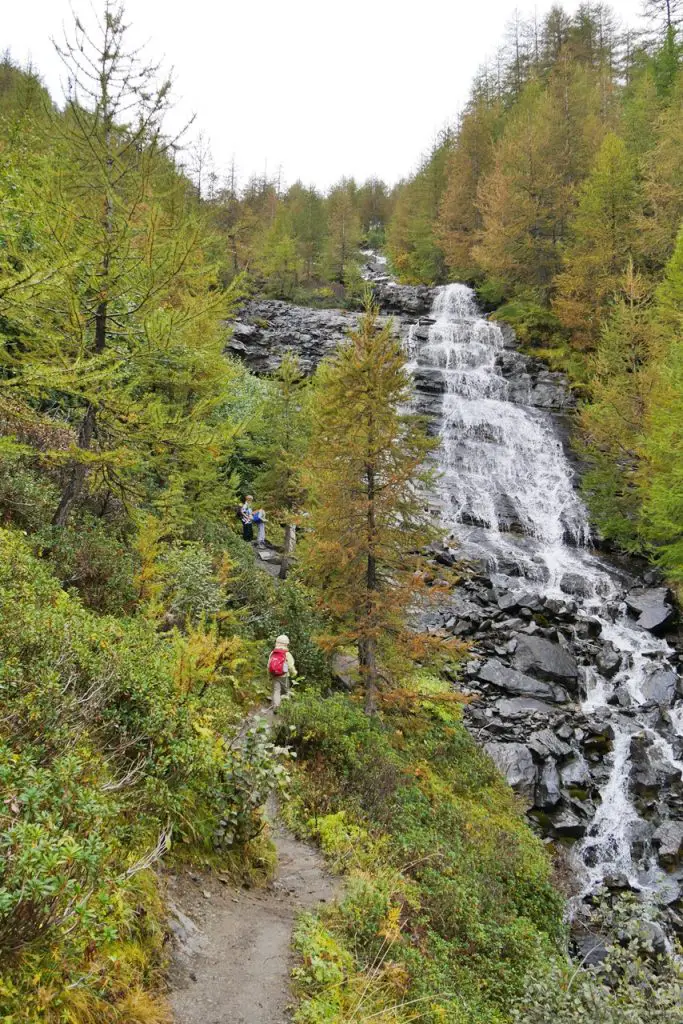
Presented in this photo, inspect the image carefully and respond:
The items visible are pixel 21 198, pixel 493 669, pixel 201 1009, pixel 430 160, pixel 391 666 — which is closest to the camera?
pixel 201 1009

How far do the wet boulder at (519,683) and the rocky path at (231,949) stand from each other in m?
9.76

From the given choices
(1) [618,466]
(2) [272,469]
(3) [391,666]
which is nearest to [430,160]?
(1) [618,466]

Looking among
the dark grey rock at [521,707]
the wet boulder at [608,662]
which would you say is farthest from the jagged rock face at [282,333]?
the dark grey rock at [521,707]

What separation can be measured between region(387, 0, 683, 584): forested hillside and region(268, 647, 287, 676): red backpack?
41.9ft

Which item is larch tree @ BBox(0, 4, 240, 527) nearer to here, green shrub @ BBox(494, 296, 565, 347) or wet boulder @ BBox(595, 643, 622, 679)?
wet boulder @ BBox(595, 643, 622, 679)

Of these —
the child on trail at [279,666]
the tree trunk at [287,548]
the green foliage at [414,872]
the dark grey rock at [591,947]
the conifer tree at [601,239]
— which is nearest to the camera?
the green foliage at [414,872]

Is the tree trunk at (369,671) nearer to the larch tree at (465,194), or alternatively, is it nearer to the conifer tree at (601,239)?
the conifer tree at (601,239)

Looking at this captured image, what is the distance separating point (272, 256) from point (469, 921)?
46891 millimetres

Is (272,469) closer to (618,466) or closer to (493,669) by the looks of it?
(493,669)

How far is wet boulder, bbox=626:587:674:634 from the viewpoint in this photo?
17.7 metres

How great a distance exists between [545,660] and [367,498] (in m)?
8.29

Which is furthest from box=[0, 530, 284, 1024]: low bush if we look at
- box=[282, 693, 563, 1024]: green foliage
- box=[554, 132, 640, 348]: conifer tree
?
box=[554, 132, 640, 348]: conifer tree

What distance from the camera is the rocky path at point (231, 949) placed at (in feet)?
13.1

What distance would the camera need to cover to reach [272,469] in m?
19.4
